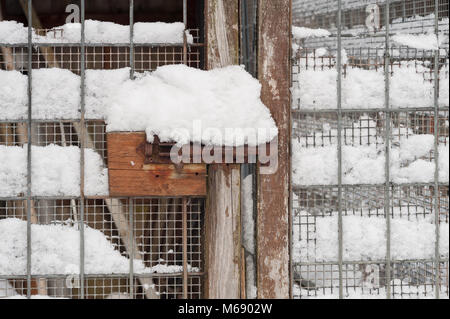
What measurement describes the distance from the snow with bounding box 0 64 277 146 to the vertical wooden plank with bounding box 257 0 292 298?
12 centimetres

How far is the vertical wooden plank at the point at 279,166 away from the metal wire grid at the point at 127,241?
0.44 metres

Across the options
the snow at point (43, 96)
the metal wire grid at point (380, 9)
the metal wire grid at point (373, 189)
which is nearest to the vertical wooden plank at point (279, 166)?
the metal wire grid at point (373, 189)

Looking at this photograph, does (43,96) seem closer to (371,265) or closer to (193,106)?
(193,106)

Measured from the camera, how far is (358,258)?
3.02m

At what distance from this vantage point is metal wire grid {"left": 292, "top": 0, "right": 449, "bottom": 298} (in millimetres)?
2996

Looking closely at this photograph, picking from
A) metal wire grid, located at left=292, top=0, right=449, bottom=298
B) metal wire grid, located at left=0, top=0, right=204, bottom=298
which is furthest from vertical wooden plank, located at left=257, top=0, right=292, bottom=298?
metal wire grid, located at left=0, top=0, right=204, bottom=298

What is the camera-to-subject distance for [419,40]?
3029mm

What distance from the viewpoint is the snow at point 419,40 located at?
302cm

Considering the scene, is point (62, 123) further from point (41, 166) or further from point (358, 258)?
point (358, 258)

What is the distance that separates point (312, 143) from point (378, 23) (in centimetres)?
92

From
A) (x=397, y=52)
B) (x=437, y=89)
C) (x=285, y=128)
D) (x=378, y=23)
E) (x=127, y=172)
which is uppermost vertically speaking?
(x=378, y=23)

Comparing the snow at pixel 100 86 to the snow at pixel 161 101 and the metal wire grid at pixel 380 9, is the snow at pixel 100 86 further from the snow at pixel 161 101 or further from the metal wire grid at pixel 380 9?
the metal wire grid at pixel 380 9

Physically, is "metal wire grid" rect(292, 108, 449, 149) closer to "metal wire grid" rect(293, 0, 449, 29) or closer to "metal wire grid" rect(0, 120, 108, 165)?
"metal wire grid" rect(293, 0, 449, 29)

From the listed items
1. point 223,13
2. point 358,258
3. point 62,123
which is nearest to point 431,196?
point 358,258
